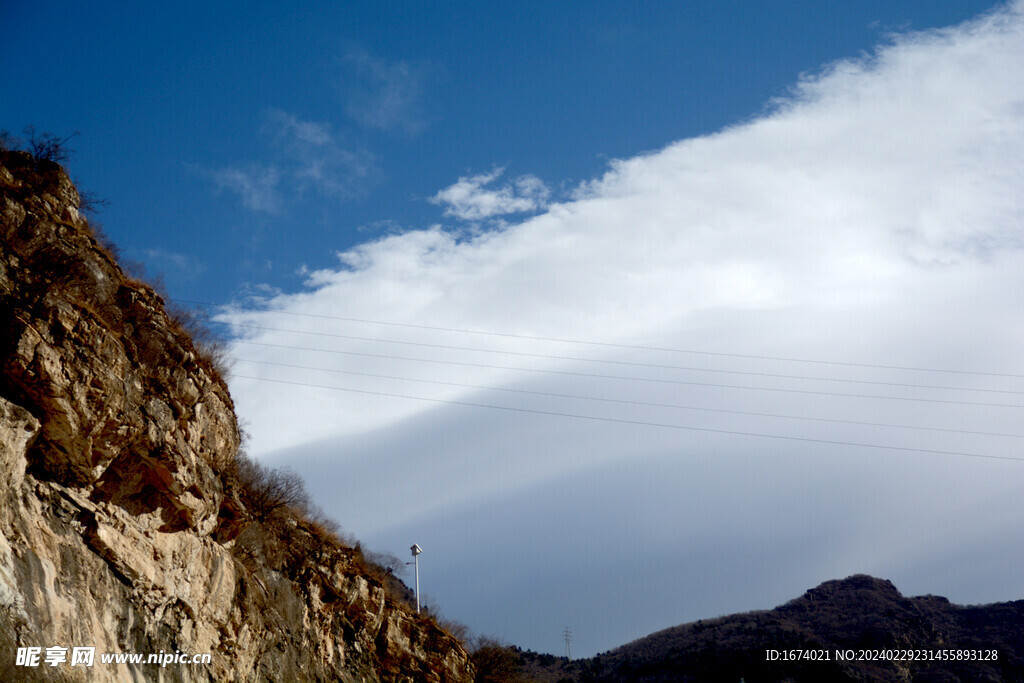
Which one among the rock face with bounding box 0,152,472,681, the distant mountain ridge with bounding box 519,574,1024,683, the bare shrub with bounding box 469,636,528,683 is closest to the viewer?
the rock face with bounding box 0,152,472,681

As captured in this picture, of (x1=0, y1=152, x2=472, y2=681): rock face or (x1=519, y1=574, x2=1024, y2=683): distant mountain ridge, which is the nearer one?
(x1=0, y1=152, x2=472, y2=681): rock face

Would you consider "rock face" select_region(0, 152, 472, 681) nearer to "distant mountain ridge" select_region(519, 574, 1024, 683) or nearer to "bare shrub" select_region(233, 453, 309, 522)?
"bare shrub" select_region(233, 453, 309, 522)

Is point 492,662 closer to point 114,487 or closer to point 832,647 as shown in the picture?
point 114,487

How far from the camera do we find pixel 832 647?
292ft

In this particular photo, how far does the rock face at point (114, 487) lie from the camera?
20.0m

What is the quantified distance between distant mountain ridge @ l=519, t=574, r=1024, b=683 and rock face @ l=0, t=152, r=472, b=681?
52.8 metres

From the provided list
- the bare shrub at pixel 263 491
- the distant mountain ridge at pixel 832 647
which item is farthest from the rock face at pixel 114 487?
the distant mountain ridge at pixel 832 647

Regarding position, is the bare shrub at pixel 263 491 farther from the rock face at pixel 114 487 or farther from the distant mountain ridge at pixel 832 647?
the distant mountain ridge at pixel 832 647

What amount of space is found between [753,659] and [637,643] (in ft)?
72.4

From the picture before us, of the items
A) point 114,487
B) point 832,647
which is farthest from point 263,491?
point 832,647

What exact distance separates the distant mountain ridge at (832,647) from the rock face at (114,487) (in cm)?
5275

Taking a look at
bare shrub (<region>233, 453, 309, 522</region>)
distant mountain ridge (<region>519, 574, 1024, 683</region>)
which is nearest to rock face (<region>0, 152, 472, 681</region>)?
bare shrub (<region>233, 453, 309, 522</region>)

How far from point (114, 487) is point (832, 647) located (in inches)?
3289

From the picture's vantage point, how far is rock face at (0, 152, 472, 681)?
65.5 ft
